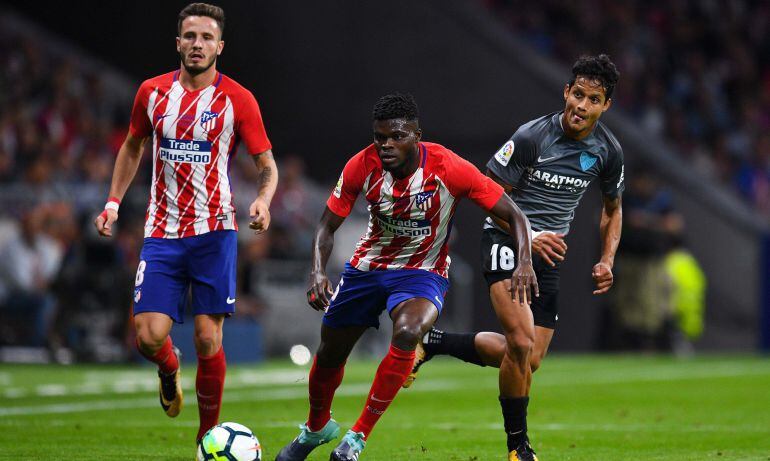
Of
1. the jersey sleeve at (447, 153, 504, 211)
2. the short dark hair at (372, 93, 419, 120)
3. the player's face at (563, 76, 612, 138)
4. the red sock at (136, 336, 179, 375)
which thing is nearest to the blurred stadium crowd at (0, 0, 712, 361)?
the red sock at (136, 336, 179, 375)

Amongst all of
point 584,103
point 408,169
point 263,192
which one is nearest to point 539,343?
point 584,103

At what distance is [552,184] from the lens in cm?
833

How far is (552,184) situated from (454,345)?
4.71ft

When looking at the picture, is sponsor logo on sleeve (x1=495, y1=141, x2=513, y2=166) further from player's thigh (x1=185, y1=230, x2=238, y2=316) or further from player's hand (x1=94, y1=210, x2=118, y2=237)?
player's hand (x1=94, y1=210, x2=118, y2=237)

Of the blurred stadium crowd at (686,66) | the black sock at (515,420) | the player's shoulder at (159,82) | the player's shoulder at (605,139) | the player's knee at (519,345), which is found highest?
the blurred stadium crowd at (686,66)

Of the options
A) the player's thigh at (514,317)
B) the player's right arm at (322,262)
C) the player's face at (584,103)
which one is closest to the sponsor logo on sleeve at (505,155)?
the player's face at (584,103)

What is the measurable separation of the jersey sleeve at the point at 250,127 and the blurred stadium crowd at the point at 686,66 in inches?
676

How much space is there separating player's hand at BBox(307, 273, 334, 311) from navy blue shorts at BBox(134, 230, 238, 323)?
3.15ft

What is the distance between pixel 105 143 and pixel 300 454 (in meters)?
13.3

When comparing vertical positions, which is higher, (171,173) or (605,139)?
(605,139)

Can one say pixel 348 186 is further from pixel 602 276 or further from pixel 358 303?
pixel 602 276

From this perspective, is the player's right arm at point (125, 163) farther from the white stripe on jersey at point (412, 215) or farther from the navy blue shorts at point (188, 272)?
the white stripe on jersey at point (412, 215)

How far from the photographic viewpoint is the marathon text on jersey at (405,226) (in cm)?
751

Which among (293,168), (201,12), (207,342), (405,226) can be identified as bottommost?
(207,342)
